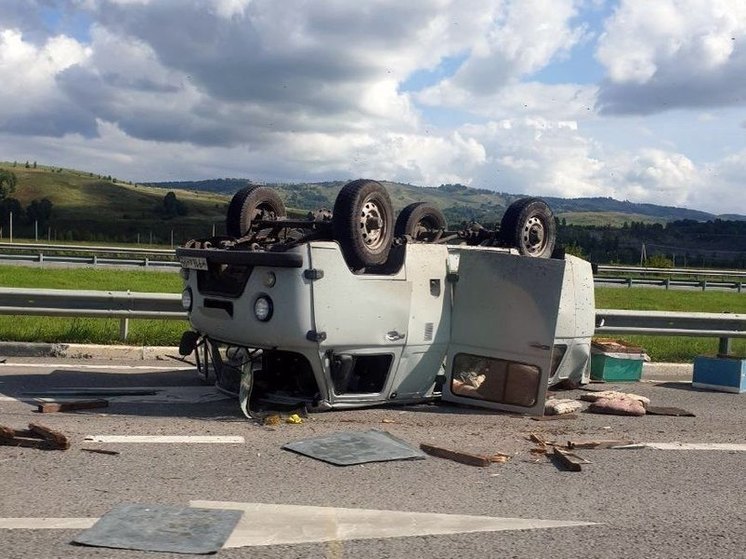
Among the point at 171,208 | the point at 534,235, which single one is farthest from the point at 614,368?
the point at 171,208

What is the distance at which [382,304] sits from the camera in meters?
6.49

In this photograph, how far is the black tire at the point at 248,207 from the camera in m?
7.37

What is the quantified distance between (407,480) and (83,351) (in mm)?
5222

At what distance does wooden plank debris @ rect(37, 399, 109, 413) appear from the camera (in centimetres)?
622

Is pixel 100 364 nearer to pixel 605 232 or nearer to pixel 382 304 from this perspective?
pixel 382 304

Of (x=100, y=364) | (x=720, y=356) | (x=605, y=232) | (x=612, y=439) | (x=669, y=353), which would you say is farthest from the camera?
(x=605, y=232)

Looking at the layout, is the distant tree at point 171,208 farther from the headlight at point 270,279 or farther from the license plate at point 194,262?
the headlight at point 270,279

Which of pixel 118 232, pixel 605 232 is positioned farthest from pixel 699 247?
pixel 118 232

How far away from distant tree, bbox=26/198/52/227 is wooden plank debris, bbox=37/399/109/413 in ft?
222

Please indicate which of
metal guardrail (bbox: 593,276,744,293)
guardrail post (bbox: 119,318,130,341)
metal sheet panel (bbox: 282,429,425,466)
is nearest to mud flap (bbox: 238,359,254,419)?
metal sheet panel (bbox: 282,429,425,466)

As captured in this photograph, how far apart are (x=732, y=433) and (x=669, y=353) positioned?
426 centimetres

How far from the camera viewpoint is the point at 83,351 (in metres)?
9.01

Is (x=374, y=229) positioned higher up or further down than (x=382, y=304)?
higher up

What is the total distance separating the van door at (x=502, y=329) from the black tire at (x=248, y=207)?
1.76 meters
